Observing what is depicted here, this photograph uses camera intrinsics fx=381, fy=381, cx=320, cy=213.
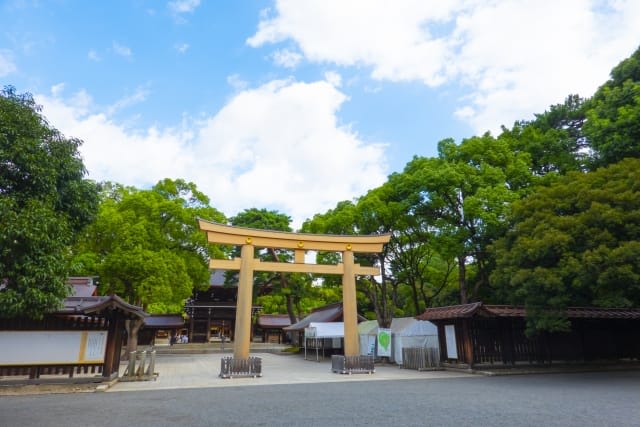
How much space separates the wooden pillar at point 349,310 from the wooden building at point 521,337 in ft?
11.4

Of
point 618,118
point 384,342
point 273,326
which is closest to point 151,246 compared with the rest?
point 384,342

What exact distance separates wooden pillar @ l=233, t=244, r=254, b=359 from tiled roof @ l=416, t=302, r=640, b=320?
7949 millimetres

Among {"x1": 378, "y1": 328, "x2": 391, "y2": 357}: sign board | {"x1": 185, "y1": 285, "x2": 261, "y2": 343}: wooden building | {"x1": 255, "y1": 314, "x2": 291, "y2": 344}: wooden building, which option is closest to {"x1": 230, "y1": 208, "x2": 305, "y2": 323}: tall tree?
{"x1": 185, "y1": 285, "x2": 261, "y2": 343}: wooden building

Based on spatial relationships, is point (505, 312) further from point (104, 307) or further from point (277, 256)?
point (277, 256)

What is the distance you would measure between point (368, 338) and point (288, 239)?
8.26m

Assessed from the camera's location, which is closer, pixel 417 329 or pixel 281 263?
pixel 281 263

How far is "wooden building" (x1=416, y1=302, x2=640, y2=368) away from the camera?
15.4 meters

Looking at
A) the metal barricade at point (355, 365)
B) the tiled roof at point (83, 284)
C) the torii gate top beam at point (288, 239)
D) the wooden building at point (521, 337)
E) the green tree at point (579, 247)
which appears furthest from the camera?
the tiled roof at point (83, 284)

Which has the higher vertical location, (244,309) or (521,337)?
(244,309)

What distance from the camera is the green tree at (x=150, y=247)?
18.5 meters

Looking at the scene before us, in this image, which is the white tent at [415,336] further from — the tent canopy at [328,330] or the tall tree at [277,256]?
the tall tree at [277,256]

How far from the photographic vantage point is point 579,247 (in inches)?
473

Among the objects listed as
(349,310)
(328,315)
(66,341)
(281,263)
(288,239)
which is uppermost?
(288,239)

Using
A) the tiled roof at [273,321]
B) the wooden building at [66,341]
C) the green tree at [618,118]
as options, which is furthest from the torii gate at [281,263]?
the tiled roof at [273,321]
